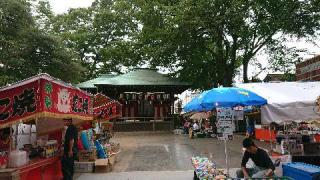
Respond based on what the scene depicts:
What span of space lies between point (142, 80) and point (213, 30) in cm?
918

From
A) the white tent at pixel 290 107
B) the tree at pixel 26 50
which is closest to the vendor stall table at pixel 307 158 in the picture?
the white tent at pixel 290 107

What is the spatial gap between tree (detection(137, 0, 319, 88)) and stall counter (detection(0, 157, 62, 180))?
19073mm

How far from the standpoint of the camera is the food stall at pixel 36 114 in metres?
6.86

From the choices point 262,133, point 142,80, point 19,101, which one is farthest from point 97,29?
point 19,101

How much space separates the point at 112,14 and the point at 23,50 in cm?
1679

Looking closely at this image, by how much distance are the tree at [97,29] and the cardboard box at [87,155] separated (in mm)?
29420

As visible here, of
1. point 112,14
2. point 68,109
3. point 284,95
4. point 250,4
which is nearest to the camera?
point 68,109

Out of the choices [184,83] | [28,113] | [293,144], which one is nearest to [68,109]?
[28,113]

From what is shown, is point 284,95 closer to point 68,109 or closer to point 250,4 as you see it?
point 68,109

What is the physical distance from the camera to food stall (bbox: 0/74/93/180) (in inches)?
270

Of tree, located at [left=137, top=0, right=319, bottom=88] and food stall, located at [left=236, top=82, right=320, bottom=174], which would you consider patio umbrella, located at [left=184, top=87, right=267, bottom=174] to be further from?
tree, located at [left=137, top=0, right=319, bottom=88]

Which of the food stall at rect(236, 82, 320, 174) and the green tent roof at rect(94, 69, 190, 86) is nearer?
the food stall at rect(236, 82, 320, 174)

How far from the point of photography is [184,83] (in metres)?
33.4

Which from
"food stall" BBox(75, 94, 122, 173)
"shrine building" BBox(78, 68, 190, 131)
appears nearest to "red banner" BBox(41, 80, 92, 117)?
"food stall" BBox(75, 94, 122, 173)
